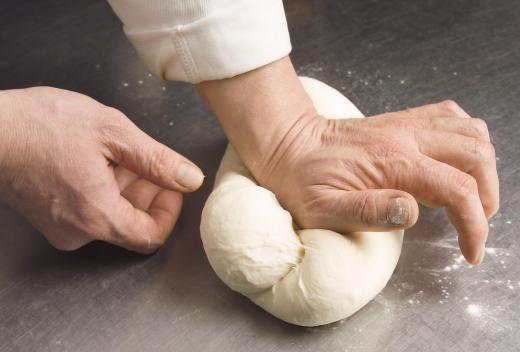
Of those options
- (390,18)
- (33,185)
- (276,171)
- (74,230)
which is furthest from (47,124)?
(390,18)

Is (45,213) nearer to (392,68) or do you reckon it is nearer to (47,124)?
(47,124)

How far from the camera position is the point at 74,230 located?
3.90 ft

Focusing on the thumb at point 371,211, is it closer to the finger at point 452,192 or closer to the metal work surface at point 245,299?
the finger at point 452,192

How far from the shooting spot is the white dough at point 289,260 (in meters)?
1.02

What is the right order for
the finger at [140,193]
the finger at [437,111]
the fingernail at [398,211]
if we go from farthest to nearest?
1. the finger at [140,193]
2. the finger at [437,111]
3. the fingernail at [398,211]

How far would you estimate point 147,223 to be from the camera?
3.97 feet

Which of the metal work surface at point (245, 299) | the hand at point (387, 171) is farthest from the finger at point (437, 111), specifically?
the metal work surface at point (245, 299)

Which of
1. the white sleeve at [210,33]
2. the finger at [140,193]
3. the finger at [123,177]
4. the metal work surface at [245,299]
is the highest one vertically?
the white sleeve at [210,33]

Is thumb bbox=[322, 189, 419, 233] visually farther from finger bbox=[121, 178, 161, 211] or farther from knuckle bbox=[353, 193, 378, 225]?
finger bbox=[121, 178, 161, 211]

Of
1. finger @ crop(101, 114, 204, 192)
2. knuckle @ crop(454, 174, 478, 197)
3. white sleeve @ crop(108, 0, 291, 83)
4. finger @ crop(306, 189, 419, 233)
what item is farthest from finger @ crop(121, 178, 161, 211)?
knuckle @ crop(454, 174, 478, 197)

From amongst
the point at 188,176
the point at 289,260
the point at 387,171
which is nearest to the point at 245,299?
the point at 289,260

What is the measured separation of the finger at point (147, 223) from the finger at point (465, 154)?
21.5 inches

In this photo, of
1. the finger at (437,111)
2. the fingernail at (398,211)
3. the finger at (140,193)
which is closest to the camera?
the fingernail at (398,211)

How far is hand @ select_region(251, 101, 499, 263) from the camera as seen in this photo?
3.31ft
